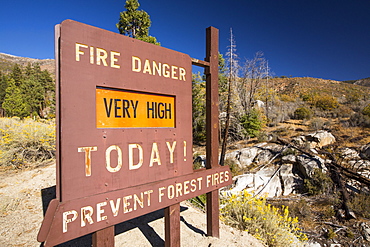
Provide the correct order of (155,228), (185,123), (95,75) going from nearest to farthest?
Answer: (95,75), (185,123), (155,228)

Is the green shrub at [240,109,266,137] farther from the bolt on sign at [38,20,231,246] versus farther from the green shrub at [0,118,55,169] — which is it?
the bolt on sign at [38,20,231,246]

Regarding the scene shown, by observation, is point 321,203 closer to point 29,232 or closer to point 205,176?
point 205,176

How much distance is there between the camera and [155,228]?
3.29m

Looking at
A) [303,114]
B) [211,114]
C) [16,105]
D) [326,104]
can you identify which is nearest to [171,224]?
[211,114]

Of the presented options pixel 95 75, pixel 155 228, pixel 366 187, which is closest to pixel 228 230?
pixel 155 228

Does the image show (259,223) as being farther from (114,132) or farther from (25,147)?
(25,147)

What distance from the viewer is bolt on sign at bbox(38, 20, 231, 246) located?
58.2 inches

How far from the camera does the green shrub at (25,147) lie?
6.43 meters

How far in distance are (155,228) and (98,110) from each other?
245 centimetres

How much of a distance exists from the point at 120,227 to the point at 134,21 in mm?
16890

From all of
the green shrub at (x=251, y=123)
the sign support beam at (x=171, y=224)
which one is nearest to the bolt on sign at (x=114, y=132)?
the sign support beam at (x=171, y=224)

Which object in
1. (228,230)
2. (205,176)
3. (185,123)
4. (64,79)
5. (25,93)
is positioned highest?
(25,93)

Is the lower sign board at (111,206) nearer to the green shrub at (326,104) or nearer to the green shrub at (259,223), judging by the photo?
the green shrub at (259,223)

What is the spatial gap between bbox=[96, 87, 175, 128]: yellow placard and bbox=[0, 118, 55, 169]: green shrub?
6.27 metres
